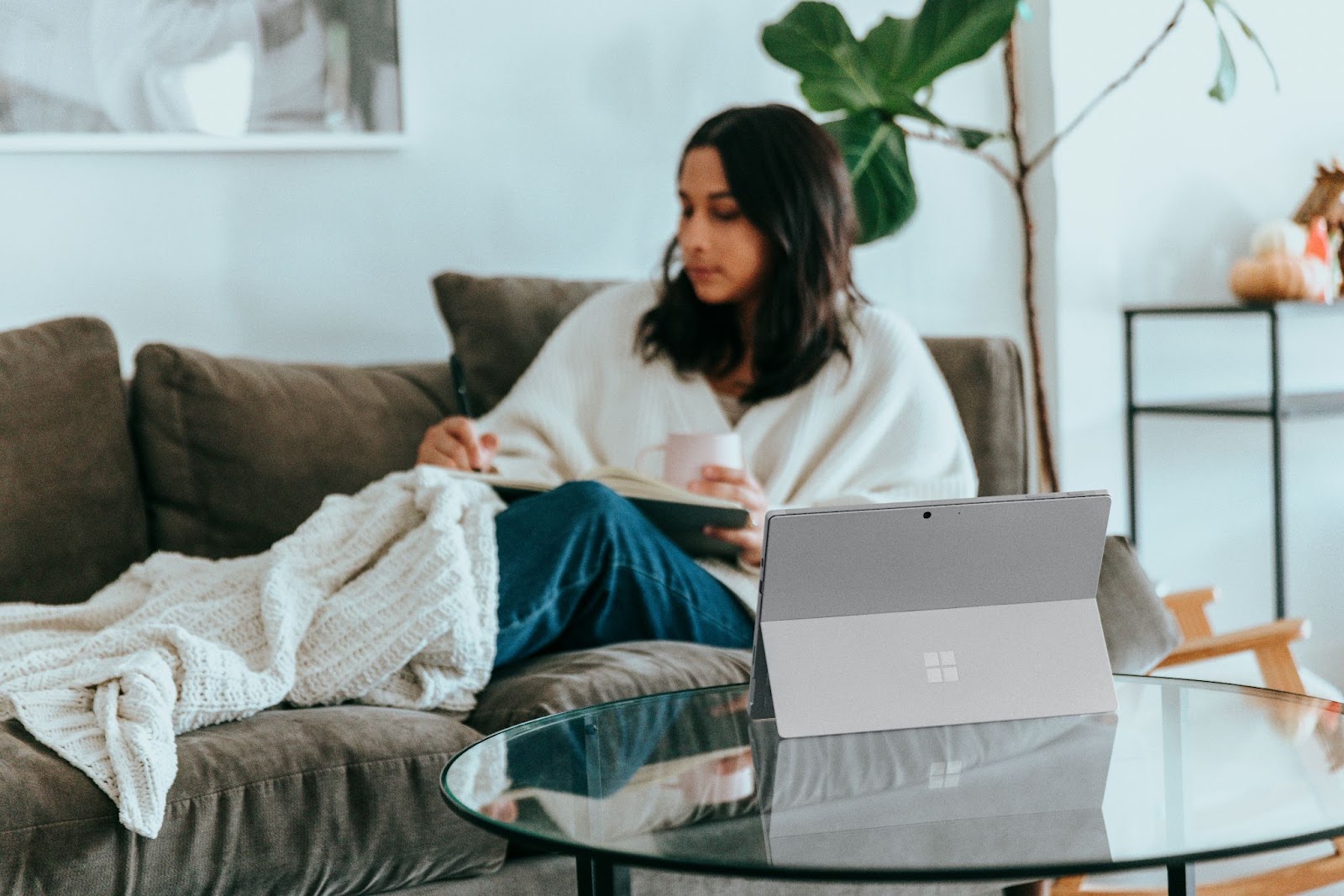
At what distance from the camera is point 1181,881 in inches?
37.7

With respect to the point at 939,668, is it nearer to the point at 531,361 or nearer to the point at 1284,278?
the point at 531,361

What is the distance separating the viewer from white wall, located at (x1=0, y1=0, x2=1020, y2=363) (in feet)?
7.13

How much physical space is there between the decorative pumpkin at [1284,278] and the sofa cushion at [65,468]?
2.03m

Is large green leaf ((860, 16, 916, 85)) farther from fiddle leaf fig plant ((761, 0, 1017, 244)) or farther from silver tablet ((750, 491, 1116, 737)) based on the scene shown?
silver tablet ((750, 491, 1116, 737))

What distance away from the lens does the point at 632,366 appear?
6.84 ft

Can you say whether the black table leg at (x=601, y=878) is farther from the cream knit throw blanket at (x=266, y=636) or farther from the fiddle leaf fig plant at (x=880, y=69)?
the fiddle leaf fig plant at (x=880, y=69)

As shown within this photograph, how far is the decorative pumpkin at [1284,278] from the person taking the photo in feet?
8.96

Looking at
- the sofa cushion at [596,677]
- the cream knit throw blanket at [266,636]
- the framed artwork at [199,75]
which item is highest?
the framed artwork at [199,75]

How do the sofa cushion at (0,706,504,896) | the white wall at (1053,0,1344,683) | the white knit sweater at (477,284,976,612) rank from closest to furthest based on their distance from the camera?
the sofa cushion at (0,706,504,896)
the white knit sweater at (477,284,976,612)
the white wall at (1053,0,1344,683)

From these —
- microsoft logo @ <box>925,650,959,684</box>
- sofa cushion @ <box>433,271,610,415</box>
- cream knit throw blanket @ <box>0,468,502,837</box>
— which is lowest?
cream knit throw blanket @ <box>0,468,502,837</box>

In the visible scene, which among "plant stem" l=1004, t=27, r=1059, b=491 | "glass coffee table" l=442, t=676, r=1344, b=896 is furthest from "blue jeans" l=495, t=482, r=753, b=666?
"plant stem" l=1004, t=27, r=1059, b=491

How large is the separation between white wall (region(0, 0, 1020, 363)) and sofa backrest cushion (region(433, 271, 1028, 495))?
0.28 metres

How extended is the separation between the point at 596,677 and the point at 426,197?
3.91 feet

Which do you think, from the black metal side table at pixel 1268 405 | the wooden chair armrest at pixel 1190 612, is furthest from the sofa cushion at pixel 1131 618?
the black metal side table at pixel 1268 405
